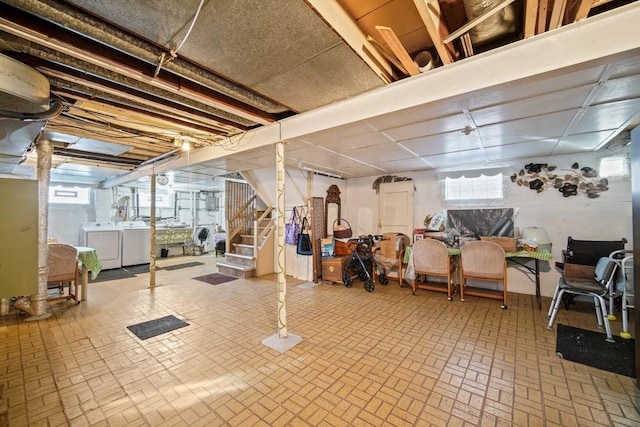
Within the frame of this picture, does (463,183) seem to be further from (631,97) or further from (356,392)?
(356,392)

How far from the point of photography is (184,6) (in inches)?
53.4

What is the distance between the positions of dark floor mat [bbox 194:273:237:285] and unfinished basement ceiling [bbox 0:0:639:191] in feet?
10.1

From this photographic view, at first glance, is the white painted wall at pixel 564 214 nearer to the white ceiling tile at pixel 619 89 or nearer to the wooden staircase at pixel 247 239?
the white ceiling tile at pixel 619 89

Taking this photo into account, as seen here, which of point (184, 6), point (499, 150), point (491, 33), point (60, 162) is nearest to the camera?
point (184, 6)

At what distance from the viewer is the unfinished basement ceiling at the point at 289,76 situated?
146 centimetres

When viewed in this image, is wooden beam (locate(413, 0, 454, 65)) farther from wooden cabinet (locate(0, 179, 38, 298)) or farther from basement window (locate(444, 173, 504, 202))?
wooden cabinet (locate(0, 179, 38, 298))

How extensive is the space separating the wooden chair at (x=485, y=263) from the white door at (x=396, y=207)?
1.57m

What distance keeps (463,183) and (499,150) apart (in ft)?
Answer: 4.25

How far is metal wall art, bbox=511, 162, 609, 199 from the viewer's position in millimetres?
4035

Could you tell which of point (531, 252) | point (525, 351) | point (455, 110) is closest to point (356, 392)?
point (525, 351)

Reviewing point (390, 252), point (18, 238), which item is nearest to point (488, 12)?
point (390, 252)

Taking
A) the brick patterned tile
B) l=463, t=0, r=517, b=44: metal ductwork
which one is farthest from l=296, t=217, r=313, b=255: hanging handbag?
l=463, t=0, r=517, b=44: metal ductwork

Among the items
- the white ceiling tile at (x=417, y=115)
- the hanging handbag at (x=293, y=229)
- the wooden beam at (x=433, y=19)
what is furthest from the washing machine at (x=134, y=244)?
the wooden beam at (x=433, y=19)

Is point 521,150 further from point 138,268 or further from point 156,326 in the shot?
point 138,268
